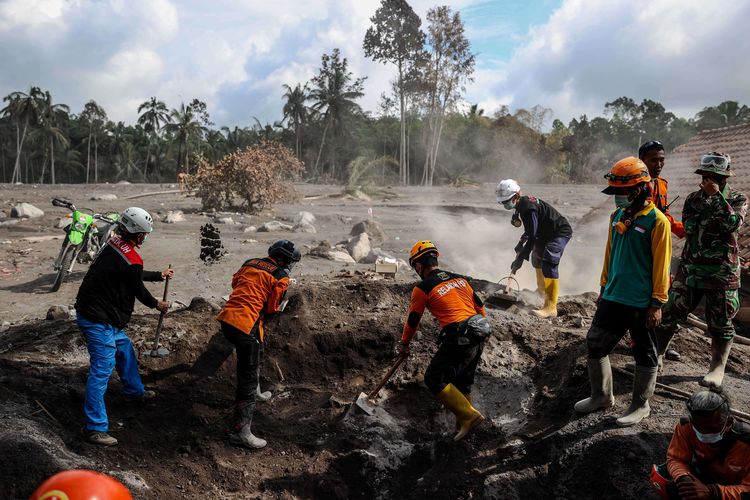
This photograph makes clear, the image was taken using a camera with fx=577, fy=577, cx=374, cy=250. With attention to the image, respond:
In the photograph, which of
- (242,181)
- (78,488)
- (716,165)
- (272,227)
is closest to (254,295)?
(78,488)

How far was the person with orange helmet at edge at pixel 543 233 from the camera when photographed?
7.16m

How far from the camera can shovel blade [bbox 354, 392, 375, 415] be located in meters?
5.24

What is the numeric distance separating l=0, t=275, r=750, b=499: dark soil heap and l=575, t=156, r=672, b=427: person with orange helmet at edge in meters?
0.36

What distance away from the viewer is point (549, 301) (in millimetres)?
7250

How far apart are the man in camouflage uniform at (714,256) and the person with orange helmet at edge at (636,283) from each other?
75cm

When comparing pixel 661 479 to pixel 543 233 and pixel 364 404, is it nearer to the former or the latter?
pixel 364 404

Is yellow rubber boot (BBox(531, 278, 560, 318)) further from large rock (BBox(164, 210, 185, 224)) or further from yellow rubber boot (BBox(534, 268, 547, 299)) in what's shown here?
large rock (BBox(164, 210, 185, 224))

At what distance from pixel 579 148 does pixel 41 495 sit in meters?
40.6

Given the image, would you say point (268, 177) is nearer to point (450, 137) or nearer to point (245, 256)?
point (245, 256)

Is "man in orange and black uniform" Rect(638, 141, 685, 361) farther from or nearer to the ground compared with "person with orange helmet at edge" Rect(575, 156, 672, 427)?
farther from the ground

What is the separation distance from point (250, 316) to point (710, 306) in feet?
11.7

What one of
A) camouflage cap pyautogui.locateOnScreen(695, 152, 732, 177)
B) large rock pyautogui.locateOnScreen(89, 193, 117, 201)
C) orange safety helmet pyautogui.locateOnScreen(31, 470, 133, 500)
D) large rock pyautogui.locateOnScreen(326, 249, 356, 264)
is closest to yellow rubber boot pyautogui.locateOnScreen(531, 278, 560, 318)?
camouflage cap pyautogui.locateOnScreen(695, 152, 732, 177)

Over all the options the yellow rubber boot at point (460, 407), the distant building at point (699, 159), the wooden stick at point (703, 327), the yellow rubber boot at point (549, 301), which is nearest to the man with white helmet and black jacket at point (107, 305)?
the yellow rubber boot at point (460, 407)

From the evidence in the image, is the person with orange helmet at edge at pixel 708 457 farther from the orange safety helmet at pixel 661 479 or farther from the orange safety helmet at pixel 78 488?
the orange safety helmet at pixel 78 488
